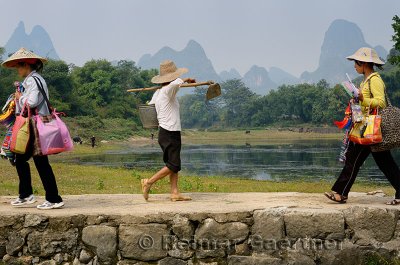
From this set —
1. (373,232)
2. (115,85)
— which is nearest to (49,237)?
(373,232)

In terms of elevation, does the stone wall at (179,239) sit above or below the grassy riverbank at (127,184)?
above

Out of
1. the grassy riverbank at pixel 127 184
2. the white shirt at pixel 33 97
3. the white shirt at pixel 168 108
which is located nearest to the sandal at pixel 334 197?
the white shirt at pixel 168 108

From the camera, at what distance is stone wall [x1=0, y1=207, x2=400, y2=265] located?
6.05m

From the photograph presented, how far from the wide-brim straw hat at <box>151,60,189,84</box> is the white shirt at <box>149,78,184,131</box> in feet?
0.30

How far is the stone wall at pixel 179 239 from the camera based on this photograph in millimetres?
6047

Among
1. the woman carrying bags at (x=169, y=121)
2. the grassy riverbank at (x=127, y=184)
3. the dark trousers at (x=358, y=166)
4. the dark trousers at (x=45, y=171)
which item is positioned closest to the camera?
the dark trousers at (x=45, y=171)

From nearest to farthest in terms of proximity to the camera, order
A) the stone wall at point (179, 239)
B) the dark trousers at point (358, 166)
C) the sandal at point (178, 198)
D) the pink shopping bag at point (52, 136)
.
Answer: the stone wall at point (179, 239), the pink shopping bag at point (52, 136), the dark trousers at point (358, 166), the sandal at point (178, 198)

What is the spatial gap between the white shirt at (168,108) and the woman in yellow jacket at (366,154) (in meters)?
2.25

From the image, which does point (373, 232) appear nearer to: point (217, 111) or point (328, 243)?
point (328, 243)

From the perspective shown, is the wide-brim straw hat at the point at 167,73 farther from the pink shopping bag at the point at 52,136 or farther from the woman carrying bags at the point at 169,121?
the pink shopping bag at the point at 52,136

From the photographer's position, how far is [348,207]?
6359 millimetres

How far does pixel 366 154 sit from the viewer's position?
22.4ft

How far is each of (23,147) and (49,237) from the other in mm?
1157

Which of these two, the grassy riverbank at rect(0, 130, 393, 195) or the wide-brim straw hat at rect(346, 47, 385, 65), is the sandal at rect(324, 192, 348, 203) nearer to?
the wide-brim straw hat at rect(346, 47, 385, 65)
